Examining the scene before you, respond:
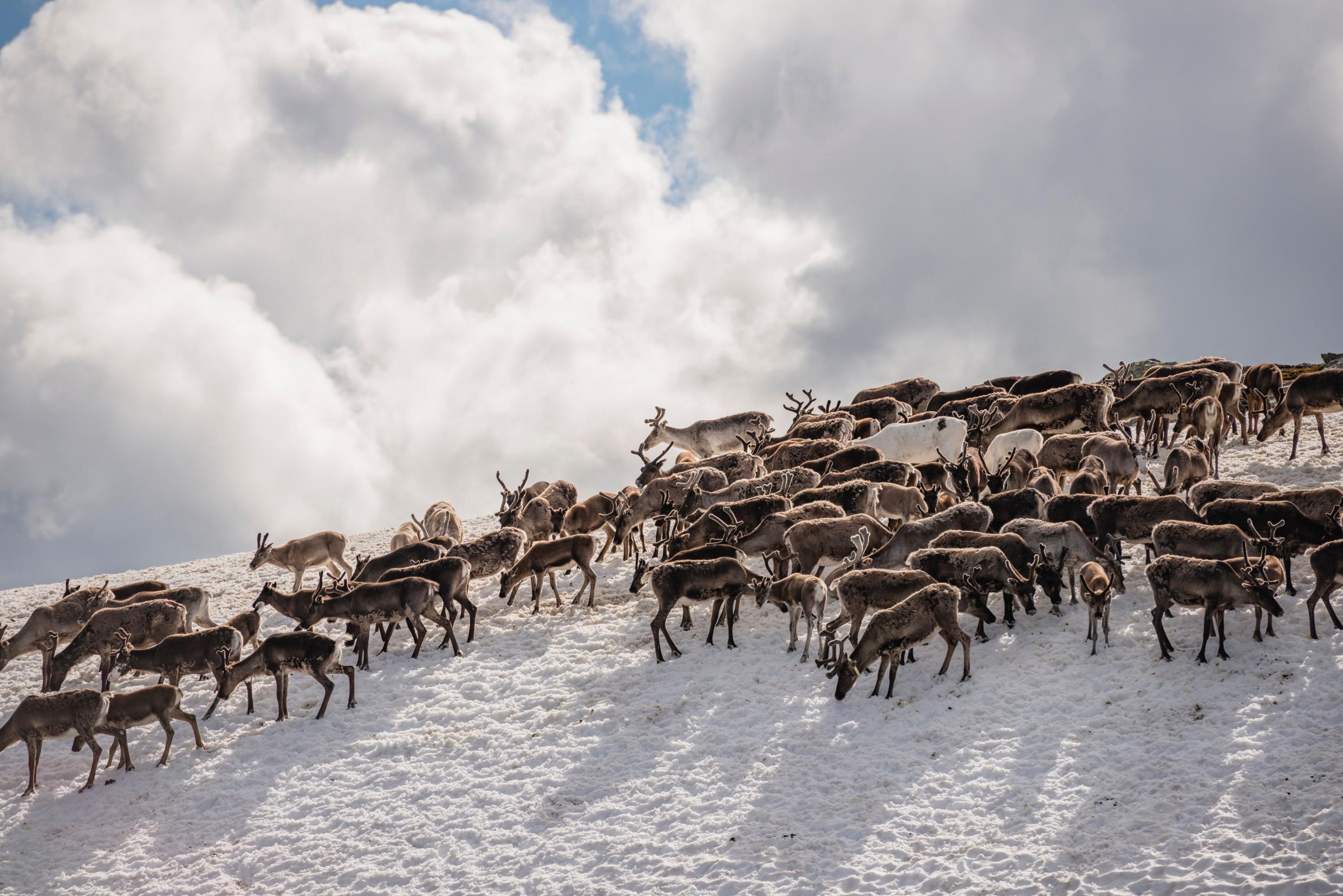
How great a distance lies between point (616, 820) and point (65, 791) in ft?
25.8

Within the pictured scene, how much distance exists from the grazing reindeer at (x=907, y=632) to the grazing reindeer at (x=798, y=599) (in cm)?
123

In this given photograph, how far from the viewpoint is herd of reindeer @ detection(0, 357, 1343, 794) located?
1388 centimetres

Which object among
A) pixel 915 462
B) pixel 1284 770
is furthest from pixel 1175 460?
pixel 1284 770

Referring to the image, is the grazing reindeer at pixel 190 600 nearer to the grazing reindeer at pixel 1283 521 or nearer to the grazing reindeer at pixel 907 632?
the grazing reindeer at pixel 907 632

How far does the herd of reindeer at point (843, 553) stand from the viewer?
13.9 metres

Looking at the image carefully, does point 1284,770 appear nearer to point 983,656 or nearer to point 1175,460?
point 983,656

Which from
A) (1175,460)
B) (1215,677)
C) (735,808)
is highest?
(1175,460)

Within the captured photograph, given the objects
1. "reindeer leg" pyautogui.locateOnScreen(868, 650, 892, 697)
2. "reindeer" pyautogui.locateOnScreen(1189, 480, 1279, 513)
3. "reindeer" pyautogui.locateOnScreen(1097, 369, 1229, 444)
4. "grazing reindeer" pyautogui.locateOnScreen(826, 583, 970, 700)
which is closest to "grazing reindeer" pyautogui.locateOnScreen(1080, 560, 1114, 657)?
"grazing reindeer" pyautogui.locateOnScreen(826, 583, 970, 700)

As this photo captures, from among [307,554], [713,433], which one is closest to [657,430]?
[713,433]

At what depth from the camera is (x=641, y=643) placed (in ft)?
53.1

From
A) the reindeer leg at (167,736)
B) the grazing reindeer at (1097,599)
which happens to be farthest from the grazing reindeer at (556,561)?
the grazing reindeer at (1097,599)

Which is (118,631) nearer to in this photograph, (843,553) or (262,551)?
(262,551)

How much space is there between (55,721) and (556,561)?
7.67 meters

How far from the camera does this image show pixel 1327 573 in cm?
1290
